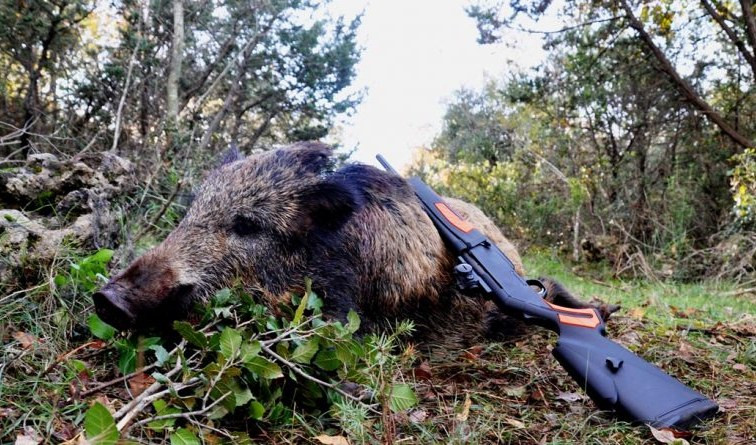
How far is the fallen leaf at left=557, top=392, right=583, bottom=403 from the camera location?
2.69 meters

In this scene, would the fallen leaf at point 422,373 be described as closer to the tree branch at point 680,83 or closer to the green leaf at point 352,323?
the green leaf at point 352,323

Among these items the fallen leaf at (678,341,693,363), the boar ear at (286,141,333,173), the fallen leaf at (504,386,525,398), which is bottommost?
the fallen leaf at (504,386,525,398)

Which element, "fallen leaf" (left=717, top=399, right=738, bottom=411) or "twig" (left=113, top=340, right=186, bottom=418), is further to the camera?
"fallen leaf" (left=717, top=399, right=738, bottom=411)

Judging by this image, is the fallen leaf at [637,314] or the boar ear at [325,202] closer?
the boar ear at [325,202]

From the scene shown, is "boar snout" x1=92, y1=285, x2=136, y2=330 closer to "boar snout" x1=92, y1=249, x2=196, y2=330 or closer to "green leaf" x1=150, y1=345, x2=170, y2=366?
"boar snout" x1=92, y1=249, x2=196, y2=330

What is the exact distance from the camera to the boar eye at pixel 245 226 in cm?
291

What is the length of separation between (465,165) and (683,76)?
489cm

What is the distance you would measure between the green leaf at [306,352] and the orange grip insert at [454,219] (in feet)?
4.66

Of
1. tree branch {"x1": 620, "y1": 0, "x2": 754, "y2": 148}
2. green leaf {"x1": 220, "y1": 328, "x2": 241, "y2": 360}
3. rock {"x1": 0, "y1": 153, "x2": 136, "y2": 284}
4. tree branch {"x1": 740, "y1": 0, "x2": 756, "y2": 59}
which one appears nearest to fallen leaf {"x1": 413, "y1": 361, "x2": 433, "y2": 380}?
green leaf {"x1": 220, "y1": 328, "x2": 241, "y2": 360}

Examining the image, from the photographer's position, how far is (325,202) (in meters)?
2.98

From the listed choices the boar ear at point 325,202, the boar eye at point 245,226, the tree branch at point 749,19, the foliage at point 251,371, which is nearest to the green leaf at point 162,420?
the foliage at point 251,371

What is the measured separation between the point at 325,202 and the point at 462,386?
1191 millimetres

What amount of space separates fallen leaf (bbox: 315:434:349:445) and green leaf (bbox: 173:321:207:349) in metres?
0.57

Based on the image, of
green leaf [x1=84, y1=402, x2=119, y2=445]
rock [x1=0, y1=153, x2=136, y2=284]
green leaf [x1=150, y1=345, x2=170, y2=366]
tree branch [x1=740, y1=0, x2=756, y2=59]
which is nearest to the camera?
green leaf [x1=84, y1=402, x2=119, y2=445]
